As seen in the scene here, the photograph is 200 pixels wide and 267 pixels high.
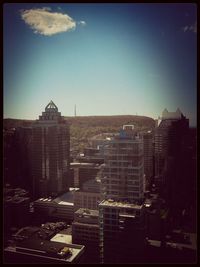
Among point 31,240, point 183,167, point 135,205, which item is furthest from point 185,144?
point 31,240

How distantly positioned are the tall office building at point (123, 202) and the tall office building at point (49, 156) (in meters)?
3.43

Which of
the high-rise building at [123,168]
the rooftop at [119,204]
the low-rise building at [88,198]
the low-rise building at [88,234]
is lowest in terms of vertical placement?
the low-rise building at [88,234]

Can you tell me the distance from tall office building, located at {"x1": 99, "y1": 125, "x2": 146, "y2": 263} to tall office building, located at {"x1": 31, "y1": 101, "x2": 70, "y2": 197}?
11.2 ft

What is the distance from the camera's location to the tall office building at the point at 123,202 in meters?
5.26

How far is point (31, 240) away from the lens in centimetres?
535

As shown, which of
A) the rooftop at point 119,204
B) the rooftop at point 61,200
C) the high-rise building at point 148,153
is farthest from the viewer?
the high-rise building at point 148,153

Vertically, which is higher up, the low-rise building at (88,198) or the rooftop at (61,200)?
the low-rise building at (88,198)

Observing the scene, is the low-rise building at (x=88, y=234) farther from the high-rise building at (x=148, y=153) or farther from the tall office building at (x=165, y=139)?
the high-rise building at (x=148, y=153)

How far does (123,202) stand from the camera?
18.9 feet

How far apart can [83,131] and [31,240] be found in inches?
196

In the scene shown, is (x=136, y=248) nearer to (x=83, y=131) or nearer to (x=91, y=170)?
(x=91, y=170)

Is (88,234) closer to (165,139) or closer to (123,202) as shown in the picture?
(123,202)

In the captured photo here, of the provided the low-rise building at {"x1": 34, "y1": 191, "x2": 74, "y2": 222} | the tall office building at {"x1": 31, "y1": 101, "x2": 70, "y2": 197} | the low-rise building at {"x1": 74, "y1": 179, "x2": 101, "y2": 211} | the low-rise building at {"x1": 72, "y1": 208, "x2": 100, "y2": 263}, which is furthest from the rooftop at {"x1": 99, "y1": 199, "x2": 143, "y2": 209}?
the tall office building at {"x1": 31, "y1": 101, "x2": 70, "y2": 197}

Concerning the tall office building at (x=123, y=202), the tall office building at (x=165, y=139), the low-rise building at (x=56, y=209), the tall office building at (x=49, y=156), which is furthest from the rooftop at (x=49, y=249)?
the tall office building at (x=165, y=139)
